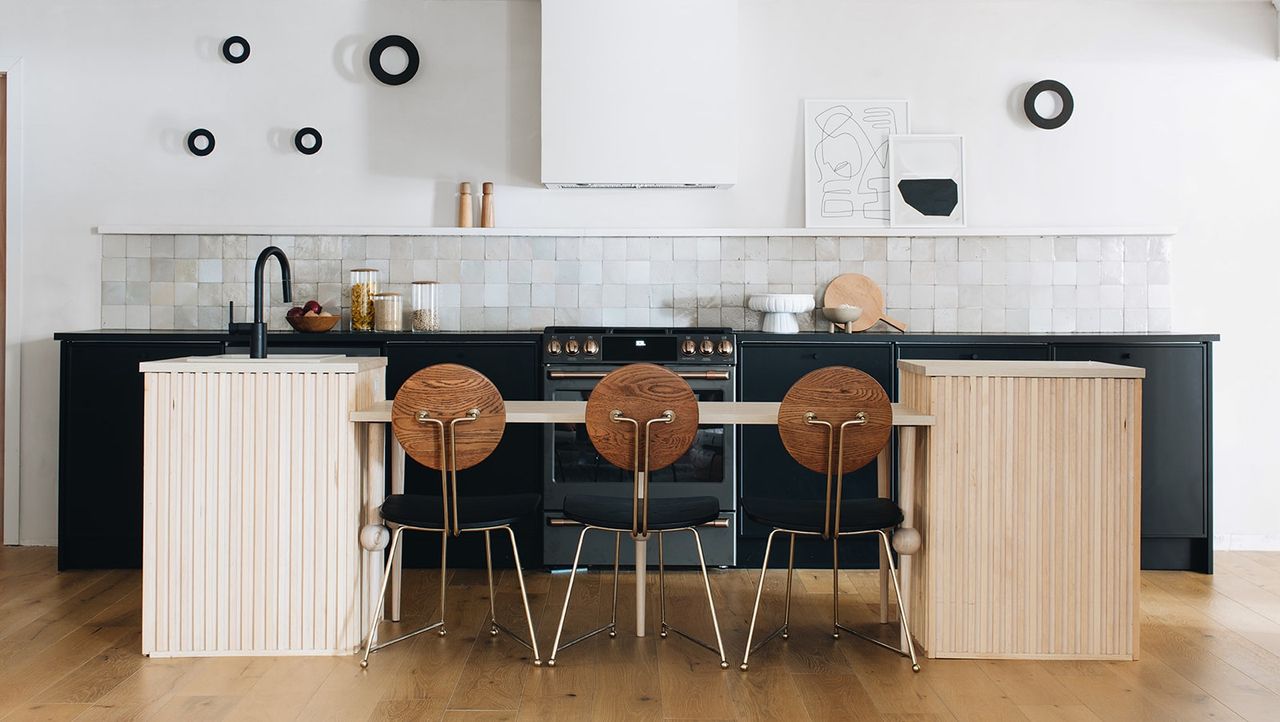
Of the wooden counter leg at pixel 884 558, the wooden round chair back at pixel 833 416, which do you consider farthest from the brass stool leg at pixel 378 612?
the wooden counter leg at pixel 884 558

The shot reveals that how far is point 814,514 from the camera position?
116 inches

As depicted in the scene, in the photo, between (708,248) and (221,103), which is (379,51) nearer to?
(221,103)

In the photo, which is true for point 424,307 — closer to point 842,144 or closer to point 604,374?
point 604,374

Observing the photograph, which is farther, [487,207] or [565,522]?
[487,207]

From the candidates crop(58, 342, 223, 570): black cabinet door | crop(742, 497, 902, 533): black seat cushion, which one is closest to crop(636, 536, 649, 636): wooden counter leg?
crop(742, 497, 902, 533): black seat cushion

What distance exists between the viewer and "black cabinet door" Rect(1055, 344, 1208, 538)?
13.6ft

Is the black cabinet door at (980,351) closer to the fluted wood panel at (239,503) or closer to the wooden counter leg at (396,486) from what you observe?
the wooden counter leg at (396,486)

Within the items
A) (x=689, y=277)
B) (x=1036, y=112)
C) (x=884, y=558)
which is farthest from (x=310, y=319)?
(x=1036, y=112)

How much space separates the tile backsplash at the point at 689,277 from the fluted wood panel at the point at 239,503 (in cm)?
173

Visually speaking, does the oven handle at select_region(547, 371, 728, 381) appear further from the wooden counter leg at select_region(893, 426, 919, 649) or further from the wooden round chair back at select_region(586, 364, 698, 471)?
the wooden round chair back at select_region(586, 364, 698, 471)

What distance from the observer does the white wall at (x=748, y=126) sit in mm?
4590

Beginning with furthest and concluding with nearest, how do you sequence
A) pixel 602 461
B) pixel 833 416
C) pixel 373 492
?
pixel 602 461, pixel 373 492, pixel 833 416

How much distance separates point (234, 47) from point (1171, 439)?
4406 mm

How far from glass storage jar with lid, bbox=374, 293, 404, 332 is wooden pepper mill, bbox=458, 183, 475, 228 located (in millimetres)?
451
